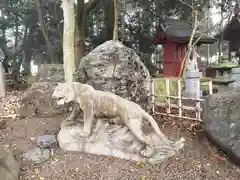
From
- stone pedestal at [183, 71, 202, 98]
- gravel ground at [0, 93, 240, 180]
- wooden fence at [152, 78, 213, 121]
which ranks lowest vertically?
gravel ground at [0, 93, 240, 180]

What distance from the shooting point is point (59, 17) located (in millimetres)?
13758

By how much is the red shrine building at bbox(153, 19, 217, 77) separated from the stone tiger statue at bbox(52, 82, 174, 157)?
7.90 meters

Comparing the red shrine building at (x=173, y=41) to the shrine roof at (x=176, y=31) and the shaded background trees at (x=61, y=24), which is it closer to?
the shrine roof at (x=176, y=31)

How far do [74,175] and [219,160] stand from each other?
229 cm

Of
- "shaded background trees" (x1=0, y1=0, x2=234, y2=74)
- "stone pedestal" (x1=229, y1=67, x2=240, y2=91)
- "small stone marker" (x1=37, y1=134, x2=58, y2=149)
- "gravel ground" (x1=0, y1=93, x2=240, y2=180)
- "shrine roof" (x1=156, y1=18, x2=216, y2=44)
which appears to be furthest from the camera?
"shaded background trees" (x1=0, y1=0, x2=234, y2=74)

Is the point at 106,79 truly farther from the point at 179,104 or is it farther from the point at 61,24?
the point at 61,24

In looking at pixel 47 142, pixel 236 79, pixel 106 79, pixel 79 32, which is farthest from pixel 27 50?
pixel 47 142

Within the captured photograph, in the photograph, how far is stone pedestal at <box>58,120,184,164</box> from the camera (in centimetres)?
368

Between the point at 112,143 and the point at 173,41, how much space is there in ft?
27.0

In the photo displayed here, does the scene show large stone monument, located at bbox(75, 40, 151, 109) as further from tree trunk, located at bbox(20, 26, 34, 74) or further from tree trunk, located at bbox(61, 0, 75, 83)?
tree trunk, located at bbox(20, 26, 34, 74)

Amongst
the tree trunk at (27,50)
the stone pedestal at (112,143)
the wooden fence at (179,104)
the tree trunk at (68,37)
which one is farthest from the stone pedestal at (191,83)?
the tree trunk at (27,50)

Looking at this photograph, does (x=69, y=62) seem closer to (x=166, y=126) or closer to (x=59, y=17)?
(x=166, y=126)

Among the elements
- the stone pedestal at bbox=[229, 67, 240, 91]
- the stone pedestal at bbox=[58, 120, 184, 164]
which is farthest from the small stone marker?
the stone pedestal at bbox=[229, 67, 240, 91]

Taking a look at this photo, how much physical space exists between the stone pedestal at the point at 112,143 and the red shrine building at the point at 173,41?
7976 millimetres
